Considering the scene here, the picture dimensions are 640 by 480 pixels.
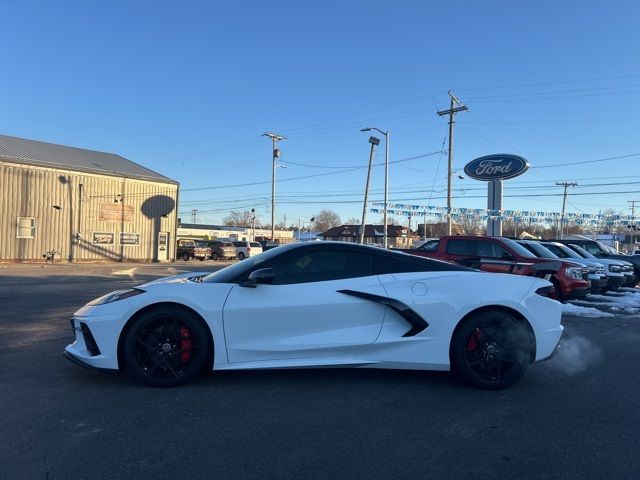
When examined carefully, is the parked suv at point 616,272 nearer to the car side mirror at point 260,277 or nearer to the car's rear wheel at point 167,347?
the car side mirror at point 260,277

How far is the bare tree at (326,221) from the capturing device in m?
151

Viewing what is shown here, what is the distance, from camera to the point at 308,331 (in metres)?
4.71

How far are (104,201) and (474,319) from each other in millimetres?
34388

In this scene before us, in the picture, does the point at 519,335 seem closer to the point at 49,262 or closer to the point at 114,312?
the point at 114,312

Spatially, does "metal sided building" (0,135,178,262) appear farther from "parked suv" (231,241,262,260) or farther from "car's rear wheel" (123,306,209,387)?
"car's rear wheel" (123,306,209,387)

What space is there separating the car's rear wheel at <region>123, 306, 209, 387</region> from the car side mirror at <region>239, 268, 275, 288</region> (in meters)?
0.56

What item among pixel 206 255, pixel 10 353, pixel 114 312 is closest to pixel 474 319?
pixel 114 312

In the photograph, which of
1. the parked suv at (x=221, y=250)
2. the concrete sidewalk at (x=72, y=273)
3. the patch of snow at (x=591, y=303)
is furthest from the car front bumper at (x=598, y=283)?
the parked suv at (x=221, y=250)

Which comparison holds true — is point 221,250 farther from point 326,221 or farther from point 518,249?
point 326,221

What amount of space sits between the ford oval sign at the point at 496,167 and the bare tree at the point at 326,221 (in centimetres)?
11951

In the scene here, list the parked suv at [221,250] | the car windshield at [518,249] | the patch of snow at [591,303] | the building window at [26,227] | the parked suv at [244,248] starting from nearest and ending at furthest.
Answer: the car windshield at [518,249] → the patch of snow at [591,303] → the building window at [26,227] → the parked suv at [221,250] → the parked suv at [244,248]

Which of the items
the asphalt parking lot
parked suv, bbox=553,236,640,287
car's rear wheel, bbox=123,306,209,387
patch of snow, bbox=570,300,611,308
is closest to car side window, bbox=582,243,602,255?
parked suv, bbox=553,236,640,287

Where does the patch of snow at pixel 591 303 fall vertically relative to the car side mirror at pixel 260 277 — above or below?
below

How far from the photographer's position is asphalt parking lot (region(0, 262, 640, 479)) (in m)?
3.20
